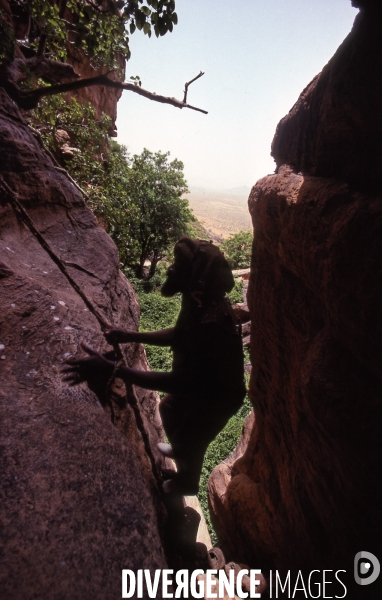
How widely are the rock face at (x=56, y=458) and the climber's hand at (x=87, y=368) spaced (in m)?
0.06

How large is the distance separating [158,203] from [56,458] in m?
17.0

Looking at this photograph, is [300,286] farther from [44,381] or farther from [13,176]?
[13,176]

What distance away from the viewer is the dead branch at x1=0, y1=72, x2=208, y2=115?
137 inches

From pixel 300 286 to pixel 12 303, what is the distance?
2308mm

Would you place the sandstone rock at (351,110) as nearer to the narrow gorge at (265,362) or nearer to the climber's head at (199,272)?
the narrow gorge at (265,362)

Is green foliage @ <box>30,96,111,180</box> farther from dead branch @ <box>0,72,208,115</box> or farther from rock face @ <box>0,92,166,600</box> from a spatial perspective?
rock face @ <box>0,92,166,600</box>

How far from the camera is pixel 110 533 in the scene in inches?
49.8

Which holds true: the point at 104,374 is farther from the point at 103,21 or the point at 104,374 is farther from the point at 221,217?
the point at 221,217

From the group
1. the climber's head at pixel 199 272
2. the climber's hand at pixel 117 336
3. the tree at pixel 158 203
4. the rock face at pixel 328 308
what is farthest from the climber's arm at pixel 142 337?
the tree at pixel 158 203

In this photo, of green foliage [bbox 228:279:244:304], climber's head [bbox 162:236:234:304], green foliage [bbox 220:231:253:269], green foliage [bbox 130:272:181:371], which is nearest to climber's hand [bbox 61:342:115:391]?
climber's head [bbox 162:236:234:304]

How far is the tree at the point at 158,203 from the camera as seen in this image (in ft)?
55.6

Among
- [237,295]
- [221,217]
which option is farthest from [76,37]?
[221,217]

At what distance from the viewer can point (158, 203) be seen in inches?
674

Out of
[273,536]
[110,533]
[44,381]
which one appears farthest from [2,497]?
[273,536]
